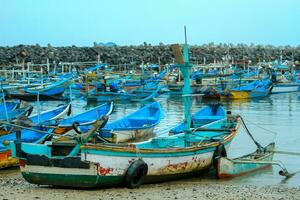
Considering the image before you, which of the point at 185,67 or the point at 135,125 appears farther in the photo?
the point at 135,125

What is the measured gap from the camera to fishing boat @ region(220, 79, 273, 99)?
107ft

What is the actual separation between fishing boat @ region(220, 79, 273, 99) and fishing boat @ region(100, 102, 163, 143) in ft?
50.5

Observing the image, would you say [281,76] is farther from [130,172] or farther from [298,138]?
[130,172]

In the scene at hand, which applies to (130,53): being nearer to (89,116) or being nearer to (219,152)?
(89,116)

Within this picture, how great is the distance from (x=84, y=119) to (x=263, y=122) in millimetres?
7810

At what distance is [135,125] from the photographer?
55.0ft

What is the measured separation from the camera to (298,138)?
56.0 feet

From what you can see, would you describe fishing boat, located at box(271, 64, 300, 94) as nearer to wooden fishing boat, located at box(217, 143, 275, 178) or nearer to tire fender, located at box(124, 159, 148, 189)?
wooden fishing boat, located at box(217, 143, 275, 178)

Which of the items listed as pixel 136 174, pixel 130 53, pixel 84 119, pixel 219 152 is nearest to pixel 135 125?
pixel 84 119

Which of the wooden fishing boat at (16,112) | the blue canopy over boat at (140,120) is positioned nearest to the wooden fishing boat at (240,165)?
the blue canopy over boat at (140,120)

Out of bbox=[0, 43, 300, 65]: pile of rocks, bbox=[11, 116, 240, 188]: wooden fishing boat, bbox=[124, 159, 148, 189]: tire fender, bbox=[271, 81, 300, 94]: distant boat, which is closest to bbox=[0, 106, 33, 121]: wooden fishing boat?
bbox=[11, 116, 240, 188]: wooden fishing boat

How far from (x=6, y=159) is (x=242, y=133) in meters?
8.53

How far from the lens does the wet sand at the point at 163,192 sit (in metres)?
8.86

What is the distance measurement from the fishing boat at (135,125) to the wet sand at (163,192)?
12.1ft
